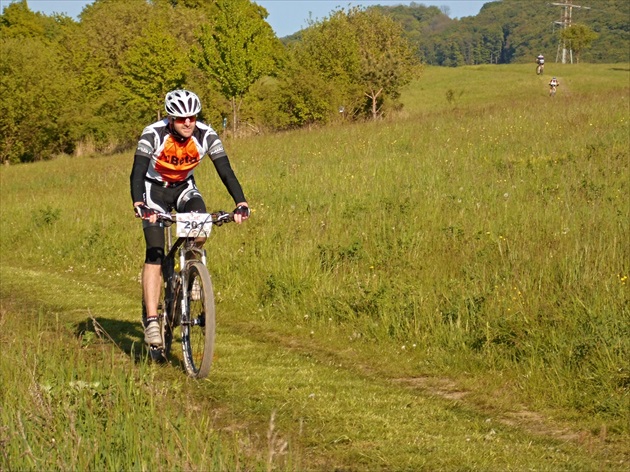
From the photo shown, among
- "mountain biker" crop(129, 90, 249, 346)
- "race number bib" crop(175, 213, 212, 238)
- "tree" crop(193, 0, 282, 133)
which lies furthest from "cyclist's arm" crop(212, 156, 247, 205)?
"tree" crop(193, 0, 282, 133)

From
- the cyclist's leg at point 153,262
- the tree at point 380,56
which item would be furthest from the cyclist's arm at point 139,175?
the tree at point 380,56

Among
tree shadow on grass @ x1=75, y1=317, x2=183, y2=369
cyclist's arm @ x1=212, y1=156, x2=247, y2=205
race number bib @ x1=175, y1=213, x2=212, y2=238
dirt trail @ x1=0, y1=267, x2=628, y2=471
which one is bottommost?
dirt trail @ x1=0, y1=267, x2=628, y2=471

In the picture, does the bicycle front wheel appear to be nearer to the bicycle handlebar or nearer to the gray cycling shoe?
the gray cycling shoe

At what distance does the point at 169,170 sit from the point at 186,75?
45.5 m

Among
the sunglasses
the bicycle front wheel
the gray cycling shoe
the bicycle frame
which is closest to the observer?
the bicycle front wheel

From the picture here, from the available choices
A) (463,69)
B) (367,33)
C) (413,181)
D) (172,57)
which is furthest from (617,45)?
(413,181)

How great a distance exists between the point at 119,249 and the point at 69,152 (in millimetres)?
50725

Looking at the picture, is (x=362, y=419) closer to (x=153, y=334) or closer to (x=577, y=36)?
(x=153, y=334)

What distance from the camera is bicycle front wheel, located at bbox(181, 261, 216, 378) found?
6.82 m

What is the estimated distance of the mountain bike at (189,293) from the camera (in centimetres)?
684

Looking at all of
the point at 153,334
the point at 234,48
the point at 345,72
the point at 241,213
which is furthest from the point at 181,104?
the point at 345,72

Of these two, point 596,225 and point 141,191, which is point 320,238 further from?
point 141,191

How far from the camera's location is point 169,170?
7.45 meters

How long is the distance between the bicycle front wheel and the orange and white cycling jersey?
90cm
